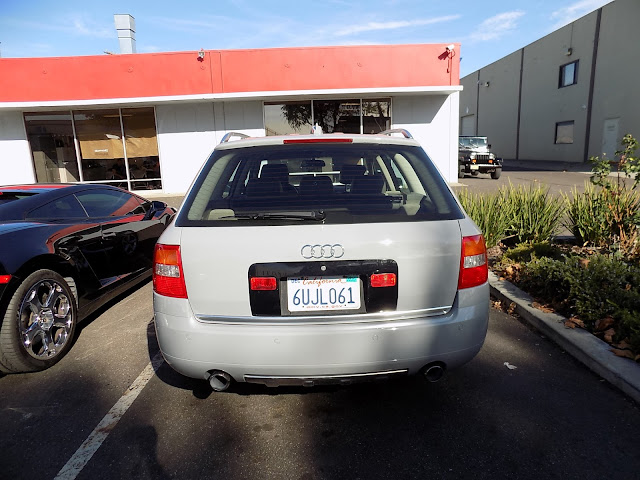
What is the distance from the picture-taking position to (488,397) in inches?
108

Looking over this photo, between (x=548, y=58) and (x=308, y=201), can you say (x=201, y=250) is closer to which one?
(x=308, y=201)

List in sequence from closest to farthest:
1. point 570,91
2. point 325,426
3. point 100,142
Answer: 1. point 325,426
2. point 100,142
3. point 570,91

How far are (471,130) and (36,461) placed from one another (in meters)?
41.6

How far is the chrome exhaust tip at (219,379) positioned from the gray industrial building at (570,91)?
2439 cm

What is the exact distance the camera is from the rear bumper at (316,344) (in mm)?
2162

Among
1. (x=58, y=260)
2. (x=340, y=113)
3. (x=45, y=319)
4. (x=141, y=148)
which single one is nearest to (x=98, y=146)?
(x=141, y=148)

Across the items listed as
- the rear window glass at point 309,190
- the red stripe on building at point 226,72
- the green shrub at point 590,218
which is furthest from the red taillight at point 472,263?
the red stripe on building at point 226,72

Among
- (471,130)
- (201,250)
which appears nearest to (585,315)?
(201,250)

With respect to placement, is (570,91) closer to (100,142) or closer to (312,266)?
(100,142)

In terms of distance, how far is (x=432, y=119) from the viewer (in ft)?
47.1

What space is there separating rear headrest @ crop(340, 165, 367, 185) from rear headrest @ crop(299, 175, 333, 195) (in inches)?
3.5

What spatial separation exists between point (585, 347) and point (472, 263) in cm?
154

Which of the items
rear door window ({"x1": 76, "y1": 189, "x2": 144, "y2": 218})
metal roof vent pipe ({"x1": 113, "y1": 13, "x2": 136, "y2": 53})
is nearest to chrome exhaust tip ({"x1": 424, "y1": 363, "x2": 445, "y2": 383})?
rear door window ({"x1": 76, "y1": 189, "x2": 144, "y2": 218})

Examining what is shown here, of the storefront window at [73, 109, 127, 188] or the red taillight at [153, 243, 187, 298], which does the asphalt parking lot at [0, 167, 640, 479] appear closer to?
the red taillight at [153, 243, 187, 298]
